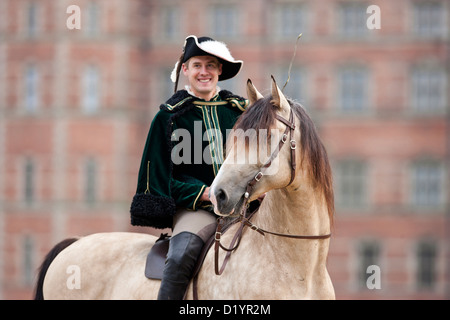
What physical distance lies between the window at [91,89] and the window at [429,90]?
40.8 ft

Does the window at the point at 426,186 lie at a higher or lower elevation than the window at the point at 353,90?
lower

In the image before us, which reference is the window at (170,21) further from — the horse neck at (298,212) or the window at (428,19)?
the horse neck at (298,212)

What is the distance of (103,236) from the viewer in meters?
6.33

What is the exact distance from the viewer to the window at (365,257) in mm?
33344

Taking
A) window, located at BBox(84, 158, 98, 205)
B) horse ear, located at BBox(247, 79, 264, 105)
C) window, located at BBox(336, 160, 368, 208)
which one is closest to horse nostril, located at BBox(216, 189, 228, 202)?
horse ear, located at BBox(247, 79, 264, 105)

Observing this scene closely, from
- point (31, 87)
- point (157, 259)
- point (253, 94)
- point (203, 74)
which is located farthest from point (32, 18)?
point (253, 94)

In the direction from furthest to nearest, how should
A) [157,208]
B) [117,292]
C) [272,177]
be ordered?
[117,292] < [157,208] < [272,177]

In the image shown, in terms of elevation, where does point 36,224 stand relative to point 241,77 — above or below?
below

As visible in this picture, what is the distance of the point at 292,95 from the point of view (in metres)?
33.4

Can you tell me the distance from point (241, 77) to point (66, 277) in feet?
94.7

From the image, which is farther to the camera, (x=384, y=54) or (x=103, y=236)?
(x=384, y=54)

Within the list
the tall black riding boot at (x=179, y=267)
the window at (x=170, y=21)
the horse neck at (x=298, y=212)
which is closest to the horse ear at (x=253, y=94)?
the horse neck at (x=298, y=212)
